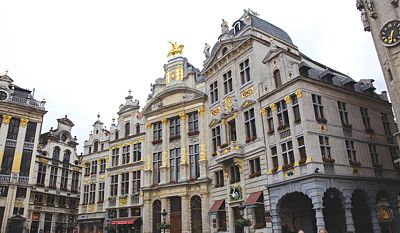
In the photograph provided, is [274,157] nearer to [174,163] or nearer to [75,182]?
[174,163]

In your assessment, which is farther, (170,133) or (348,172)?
(170,133)

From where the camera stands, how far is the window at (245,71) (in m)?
30.1

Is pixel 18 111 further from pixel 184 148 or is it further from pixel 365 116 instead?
pixel 365 116

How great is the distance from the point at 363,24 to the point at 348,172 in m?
10.1

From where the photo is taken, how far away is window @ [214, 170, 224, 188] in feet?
100

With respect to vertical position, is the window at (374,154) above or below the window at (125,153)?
below

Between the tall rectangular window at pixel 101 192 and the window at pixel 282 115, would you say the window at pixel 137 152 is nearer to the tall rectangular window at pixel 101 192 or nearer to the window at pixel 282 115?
the tall rectangular window at pixel 101 192

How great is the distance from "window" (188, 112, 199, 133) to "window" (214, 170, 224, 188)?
5.33 meters

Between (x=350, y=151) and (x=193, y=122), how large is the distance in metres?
15.5

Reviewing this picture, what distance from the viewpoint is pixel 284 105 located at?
25312 mm

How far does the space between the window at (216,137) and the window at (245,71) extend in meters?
5.00

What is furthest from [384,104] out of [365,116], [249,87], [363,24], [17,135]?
[17,135]

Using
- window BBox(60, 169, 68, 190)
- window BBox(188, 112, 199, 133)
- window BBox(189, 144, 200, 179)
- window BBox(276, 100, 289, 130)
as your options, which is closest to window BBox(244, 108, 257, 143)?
window BBox(276, 100, 289, 130)

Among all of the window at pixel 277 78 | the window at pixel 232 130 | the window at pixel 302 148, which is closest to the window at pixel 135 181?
the window at pixel 232 130
